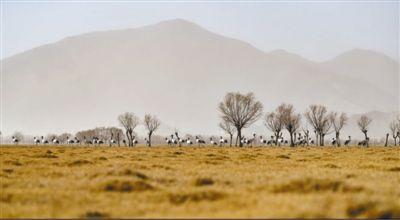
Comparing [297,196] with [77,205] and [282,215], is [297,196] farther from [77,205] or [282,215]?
[77,205]

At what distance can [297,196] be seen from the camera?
56.3 ft

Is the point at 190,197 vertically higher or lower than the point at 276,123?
lower

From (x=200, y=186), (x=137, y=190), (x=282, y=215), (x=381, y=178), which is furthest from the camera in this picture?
(x=381, y=178)

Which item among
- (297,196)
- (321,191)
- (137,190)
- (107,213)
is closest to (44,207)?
(107,213)

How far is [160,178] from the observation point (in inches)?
935

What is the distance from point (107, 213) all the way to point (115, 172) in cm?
942

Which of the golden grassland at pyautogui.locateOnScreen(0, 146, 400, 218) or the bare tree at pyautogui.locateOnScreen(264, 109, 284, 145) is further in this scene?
the bare tree at pyautogui.locateOnScreen(264, 109, 284, 145)

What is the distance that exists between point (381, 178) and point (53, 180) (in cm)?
1494

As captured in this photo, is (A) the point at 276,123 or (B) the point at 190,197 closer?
(B) the point at 190,197

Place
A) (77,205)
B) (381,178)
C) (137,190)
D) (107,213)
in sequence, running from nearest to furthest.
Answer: (107,213) → (77,205) → (137,190) → (381,178)

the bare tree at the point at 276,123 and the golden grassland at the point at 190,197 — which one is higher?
the bare tree at the point at 276,123

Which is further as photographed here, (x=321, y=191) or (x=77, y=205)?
(x=321, y=191)

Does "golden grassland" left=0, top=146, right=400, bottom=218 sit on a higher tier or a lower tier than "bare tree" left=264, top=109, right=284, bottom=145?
lower

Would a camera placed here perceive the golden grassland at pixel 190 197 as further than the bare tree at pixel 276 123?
No
